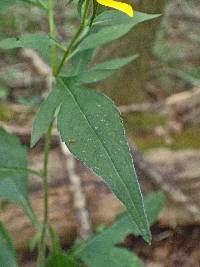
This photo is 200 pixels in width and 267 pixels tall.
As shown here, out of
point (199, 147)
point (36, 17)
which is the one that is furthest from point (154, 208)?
point (36, 17)

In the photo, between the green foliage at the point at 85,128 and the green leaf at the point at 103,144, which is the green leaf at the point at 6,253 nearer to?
the green foliage at the point at 85,128

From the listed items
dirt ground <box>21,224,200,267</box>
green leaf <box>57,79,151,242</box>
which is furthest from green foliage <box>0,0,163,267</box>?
dirt ground <box>21,224,200,267</box>

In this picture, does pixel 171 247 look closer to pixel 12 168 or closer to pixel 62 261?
pixel 62 261

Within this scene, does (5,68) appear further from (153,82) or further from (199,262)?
(199,262)

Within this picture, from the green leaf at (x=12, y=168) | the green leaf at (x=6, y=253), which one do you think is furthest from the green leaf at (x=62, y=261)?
the green leaf at (x=12, y=168)

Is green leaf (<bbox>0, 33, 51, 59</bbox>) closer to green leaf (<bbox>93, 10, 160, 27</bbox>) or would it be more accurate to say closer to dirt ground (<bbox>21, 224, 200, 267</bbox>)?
green leaf (<bbox>93, 10, 160, 27</bbox>)

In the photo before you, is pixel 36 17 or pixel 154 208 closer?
pixel 154 208
